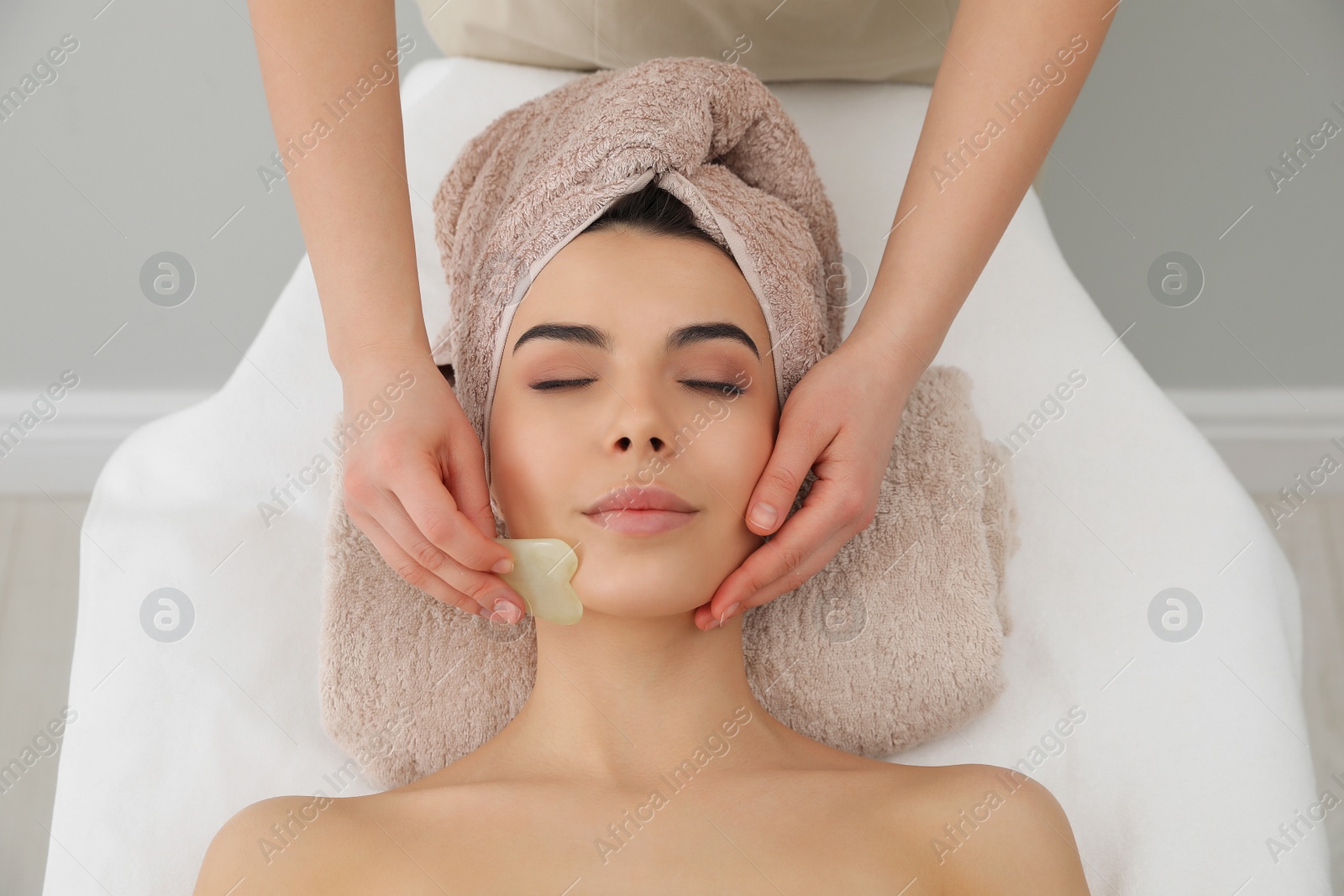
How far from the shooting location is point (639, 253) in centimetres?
128

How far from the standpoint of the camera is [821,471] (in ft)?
4.13

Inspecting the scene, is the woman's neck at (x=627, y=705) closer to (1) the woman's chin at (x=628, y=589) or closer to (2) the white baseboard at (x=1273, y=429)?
(1) the woman's chin at (x=628, y=589)

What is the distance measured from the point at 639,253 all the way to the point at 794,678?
26.2 inches

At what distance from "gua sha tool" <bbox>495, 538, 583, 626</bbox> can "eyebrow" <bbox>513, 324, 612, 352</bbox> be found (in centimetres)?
25

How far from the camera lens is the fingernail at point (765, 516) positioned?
1167 mm

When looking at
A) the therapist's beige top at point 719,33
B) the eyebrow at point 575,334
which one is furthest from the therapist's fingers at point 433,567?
the therapist's beige top at point 719,33

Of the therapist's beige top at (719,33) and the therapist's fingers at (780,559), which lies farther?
the therapist's beige top at (719,33)

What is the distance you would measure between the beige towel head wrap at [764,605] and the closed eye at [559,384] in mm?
142

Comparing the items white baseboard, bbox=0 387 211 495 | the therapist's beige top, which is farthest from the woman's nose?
white baseboard, bbox=0 387 211 495

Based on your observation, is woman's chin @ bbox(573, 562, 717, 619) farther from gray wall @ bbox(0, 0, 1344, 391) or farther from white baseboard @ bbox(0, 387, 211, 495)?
white baseboard @ bbox(0, 387, 211, 495)

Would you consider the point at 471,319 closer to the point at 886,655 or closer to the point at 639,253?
the point at 639,253

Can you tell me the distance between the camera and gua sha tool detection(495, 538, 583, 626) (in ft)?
3.81

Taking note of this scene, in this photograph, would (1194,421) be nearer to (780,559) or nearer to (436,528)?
(780,559)

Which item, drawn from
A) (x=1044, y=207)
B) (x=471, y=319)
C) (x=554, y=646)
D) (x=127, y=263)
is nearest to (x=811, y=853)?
(x=554, y=646)
